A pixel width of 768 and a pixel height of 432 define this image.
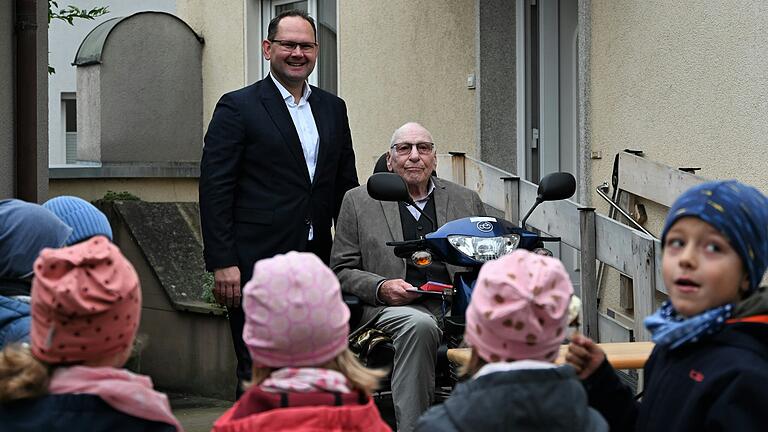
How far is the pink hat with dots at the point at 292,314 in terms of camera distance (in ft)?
9.48

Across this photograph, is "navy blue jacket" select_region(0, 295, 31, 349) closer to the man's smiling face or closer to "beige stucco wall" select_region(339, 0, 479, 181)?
the man's smiling face

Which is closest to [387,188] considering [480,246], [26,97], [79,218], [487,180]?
[480,246]

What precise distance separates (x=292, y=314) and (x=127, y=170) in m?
10.6

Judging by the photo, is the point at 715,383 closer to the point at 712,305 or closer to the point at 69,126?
the point at 712,305

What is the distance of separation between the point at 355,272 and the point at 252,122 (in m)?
0.85

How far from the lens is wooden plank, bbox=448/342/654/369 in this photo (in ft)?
13.7

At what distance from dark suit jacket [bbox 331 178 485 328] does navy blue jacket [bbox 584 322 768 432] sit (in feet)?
9.89

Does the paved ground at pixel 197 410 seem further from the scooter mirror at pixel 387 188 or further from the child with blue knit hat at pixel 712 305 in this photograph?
the child with blue knit hat at pixel 712 305

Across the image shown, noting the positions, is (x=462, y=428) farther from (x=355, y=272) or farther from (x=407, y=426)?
(x=355, y=272)

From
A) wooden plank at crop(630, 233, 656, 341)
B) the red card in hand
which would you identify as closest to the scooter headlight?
the red card in hand

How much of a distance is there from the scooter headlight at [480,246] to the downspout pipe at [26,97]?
294 centimetres

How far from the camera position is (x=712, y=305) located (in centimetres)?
301

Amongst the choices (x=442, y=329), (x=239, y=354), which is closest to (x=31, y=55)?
(x=239, y=354)

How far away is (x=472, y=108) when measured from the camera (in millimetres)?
10961
